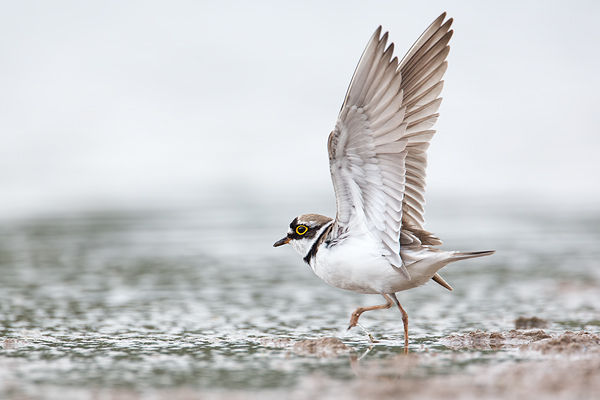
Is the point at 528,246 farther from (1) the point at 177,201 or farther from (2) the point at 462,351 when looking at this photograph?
(1) the point at 177,201

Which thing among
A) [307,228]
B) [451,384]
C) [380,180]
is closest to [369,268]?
[380,180]

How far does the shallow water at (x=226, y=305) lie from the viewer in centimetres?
574

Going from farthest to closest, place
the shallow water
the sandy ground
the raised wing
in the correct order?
the raised wing → the shallow water → the sandy ground

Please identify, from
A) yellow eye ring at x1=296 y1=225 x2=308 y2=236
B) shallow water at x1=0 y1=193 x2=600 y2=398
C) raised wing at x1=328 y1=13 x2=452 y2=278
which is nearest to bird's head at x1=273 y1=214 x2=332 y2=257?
yellow eye ring at x1=296 y1=225 x2=308 y2=236

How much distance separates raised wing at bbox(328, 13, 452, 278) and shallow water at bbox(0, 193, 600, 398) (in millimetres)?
1112

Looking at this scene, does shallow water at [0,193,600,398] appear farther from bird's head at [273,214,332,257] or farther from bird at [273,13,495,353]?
bird's head at [273,214,332,257]

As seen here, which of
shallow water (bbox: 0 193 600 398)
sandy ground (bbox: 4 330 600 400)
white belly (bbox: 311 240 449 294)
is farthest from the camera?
white belly (bbox: 311 240 449 294)

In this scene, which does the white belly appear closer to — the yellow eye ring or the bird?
the bird

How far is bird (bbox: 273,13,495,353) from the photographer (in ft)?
20.0

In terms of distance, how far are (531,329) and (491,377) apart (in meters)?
2.45

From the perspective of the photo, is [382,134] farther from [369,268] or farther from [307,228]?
[307,228]

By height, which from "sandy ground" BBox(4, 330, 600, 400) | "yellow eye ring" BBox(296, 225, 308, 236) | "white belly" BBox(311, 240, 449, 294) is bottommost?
"sandy ground" BBox(4, 330, 600, 400)

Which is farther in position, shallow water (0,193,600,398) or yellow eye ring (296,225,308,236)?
yellow eye ring (296,225,308,236)

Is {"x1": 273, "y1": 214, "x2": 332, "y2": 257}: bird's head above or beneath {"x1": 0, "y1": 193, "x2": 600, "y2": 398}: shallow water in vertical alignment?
above
